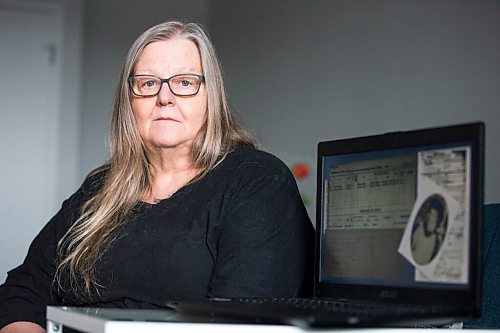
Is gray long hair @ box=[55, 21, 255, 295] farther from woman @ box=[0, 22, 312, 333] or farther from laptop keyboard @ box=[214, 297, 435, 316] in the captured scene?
laptop keyboard @ box=[214, 297, 435, 316]

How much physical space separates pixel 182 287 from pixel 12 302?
43cm

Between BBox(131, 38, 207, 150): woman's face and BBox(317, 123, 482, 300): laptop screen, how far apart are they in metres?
0.34

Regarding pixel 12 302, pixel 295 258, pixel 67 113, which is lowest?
pixel 12 302

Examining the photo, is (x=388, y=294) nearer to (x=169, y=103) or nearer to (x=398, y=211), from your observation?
(x=398, y=211)

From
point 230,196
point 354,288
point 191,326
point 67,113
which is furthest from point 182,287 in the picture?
point 67,113

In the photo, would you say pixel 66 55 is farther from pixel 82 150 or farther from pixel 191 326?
pixel 191 326

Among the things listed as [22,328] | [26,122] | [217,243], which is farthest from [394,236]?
[26,122]

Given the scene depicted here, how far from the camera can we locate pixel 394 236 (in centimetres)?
141

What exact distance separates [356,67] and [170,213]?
1.79 m

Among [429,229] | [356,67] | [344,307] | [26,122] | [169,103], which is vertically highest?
[356,67]

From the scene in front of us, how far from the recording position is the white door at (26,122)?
461cm

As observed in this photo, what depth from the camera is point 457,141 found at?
130 cm

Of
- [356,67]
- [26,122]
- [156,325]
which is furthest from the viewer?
[26,122]

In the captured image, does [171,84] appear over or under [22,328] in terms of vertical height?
over
